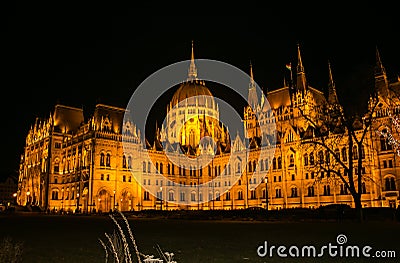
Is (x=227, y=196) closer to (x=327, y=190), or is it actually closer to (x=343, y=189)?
(x=327, y=190)

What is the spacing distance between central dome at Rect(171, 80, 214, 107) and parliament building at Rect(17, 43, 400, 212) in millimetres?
11266

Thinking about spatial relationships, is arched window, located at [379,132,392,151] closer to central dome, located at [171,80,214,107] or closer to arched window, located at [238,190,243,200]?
arched window, located at [238,190,243,200]

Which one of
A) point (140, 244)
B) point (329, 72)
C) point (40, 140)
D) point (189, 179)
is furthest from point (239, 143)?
point (140, 244)

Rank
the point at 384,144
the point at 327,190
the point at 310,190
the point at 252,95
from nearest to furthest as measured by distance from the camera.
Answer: the point at 384,144
the point at 327,190
the point at 310,190
the point at 252,95

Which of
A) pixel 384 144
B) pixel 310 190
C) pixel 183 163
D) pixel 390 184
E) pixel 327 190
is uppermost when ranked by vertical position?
pixel 183 163

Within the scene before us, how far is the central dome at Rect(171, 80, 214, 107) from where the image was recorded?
112 m

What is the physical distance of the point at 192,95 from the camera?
370 ft

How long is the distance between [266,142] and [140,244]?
67644 mm

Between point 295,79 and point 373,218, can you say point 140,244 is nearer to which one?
point 373,218

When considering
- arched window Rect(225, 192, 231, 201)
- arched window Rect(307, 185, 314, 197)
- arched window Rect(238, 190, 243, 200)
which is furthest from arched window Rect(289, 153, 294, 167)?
arched window Rect(225, 192, 231, 201)

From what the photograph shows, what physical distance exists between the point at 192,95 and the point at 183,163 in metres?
25.0

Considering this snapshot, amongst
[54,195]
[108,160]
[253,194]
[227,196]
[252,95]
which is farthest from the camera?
[252,95]

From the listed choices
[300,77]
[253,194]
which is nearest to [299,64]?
[300,77]

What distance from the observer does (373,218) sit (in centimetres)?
3712
